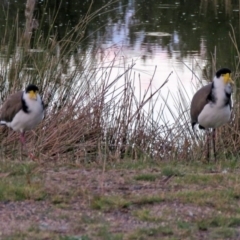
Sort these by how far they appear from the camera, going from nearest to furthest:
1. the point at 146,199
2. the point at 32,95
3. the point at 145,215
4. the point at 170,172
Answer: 1. the point at 145,215
2. the point at 146,199
3. the point at 170,172
4. the point at 32,95

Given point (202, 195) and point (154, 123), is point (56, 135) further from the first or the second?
point (202, 195)

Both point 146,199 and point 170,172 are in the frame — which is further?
point 170,172

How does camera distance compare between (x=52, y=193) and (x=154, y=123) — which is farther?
(x=154, y=123)

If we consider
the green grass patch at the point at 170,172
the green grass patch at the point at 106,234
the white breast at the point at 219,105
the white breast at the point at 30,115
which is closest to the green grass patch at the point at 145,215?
the green grass patch at the point at 106,234

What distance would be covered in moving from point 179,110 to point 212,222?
17.0ft

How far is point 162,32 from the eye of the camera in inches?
789

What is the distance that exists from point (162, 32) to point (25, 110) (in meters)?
11.8

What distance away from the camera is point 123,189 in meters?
6.33

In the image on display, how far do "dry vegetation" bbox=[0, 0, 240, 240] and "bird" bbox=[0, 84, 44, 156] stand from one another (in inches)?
15.2

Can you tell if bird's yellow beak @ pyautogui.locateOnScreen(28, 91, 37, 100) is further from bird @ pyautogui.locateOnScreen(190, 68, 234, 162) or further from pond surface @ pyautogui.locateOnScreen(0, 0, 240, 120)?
Result: pond surface @ pyautogui.locateOnScreen(0, 0, 240, 120)

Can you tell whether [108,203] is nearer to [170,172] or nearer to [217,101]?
[170,172]

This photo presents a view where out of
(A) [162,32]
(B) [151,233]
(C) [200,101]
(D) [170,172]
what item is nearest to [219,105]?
(C) [200,101]

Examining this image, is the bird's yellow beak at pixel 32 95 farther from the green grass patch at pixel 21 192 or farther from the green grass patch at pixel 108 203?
the green grass patch at pixel 108 203

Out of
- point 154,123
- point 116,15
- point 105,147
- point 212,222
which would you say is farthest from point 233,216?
point 116,15
